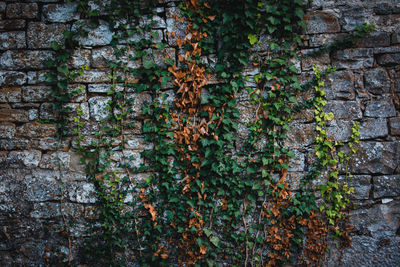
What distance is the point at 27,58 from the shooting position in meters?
2.60

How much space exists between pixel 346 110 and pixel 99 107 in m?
2.58

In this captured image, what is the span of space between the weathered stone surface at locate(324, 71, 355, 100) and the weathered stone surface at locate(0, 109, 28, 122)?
3.19 meters

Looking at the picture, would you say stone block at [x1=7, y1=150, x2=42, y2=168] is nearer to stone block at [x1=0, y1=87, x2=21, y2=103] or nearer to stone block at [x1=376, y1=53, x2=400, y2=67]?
stone block at [x1=0, y1=87, x2=21, y2=103]

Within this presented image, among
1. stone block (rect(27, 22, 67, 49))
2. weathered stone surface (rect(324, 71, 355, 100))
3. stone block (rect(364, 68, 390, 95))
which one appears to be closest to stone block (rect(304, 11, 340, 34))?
weathered stone surface (rect(324, 71, 355, 100))

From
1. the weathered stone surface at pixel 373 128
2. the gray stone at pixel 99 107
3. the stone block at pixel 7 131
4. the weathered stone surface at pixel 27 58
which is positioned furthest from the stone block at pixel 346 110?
the stone block at pixel 7 131

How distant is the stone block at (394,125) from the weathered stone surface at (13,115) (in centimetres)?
382

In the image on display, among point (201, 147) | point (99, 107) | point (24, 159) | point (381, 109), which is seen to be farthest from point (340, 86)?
point (24, 159)

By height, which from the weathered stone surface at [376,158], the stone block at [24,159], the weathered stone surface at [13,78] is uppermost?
the weathered stone surface at [13,78]

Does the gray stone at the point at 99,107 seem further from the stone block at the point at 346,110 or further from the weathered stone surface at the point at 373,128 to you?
the weathered stone surface at the point at 373,128

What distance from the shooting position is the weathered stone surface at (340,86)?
255 centimetres

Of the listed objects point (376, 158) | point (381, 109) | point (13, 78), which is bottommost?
point (376, 158)

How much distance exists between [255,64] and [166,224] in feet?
6.22

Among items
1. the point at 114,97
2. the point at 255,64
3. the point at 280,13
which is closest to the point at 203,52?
the point at 255,64

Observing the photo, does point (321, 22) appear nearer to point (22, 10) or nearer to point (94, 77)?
point (94, 77)
